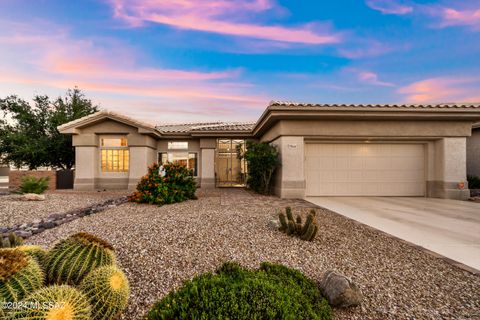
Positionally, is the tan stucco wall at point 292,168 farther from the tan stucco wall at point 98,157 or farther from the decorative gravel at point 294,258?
the tan stucco wall at point 98,157

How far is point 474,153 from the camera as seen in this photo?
11656 mm

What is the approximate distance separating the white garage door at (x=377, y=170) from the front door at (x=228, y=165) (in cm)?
637

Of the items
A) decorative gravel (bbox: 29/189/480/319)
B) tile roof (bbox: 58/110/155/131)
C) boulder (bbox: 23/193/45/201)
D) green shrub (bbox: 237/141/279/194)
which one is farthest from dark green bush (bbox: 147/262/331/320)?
tile roof (bbox: 58/110/155/131)

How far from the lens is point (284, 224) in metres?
4.40

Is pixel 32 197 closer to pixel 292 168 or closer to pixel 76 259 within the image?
pixel 76 259

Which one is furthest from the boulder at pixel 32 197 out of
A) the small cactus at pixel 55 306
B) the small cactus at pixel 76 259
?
the small cactus at pixel 55 306

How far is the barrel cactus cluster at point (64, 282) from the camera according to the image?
4.70 feet

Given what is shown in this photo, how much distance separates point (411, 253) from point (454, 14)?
11.4 meters

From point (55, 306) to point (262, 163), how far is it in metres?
8.97

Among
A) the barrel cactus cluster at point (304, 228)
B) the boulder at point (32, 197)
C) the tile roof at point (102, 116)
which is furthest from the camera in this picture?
the tile roof at point (102, 116)

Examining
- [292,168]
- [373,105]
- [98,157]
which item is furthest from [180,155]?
[373,105]

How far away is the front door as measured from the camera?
15062 millimetres

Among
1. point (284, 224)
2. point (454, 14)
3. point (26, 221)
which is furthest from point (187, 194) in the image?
point (454, 14)

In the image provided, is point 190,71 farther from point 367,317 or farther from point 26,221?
point 367,317
